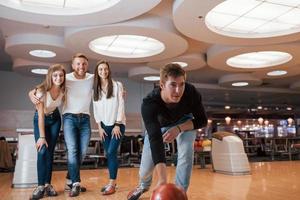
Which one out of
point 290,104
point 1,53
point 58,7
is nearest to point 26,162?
point 58,7

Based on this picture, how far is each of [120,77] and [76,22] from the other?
243 inches

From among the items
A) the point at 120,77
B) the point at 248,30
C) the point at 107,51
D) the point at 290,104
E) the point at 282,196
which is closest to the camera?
the point at 282,196

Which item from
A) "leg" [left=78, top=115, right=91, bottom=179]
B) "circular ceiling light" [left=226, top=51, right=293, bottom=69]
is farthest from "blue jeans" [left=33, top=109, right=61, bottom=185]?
"circular ceiling light" [left=226, top=51, right=293, bottom=69]

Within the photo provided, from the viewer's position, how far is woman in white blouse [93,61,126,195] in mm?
2936

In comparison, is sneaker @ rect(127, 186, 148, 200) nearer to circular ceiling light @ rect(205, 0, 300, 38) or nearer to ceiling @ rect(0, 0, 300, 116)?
ceiling @ rect(0, 0, 300, 116)

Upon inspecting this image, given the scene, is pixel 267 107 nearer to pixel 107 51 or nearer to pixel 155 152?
pixel 107 51

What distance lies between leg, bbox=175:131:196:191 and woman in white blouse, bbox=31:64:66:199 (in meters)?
1.35

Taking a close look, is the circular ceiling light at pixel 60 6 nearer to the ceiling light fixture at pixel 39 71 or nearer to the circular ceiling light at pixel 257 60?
the ceiling light fixture at pixel 39 71

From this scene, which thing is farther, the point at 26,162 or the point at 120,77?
the point at 120,77

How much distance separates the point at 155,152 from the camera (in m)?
1.50

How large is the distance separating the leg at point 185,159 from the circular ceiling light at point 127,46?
5499 millimetres

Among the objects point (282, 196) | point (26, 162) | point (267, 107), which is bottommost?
point (282, 196)

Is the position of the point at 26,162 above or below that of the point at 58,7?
below

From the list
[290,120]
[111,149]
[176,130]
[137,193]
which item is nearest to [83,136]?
[111,149]
